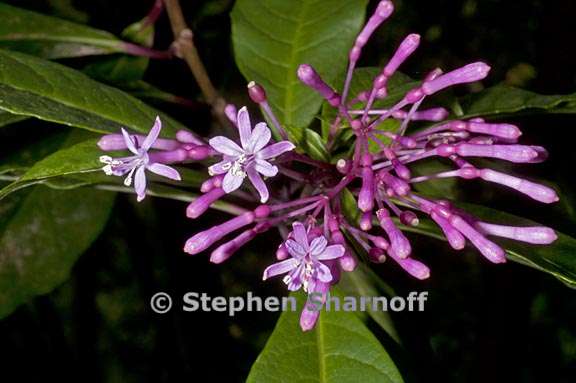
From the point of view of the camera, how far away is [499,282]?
216 cm

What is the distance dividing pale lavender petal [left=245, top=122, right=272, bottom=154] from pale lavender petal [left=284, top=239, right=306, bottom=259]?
151 mm

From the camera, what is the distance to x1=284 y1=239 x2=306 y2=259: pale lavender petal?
112 centimetres

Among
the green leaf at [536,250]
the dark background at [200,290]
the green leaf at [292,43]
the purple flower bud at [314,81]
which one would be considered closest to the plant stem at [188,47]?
the green leaf at [292,43]

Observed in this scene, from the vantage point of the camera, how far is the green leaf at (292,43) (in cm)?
165

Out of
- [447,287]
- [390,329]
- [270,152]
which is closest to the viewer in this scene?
[270,152]

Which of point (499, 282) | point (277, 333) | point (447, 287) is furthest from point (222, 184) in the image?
point (447, 287)

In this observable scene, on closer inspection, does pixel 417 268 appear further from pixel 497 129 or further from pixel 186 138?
pixel 186 138

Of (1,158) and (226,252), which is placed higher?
(1,158)

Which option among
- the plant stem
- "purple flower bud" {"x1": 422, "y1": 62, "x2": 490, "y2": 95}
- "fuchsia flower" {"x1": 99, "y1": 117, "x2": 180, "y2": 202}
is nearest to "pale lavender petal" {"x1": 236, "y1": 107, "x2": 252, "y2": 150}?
"fuchsia flower" {"x1": 99, "y1": 117, "x2": 180, "y2": 202}

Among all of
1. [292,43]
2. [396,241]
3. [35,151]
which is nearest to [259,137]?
[396,241]

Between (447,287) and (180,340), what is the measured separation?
88cm

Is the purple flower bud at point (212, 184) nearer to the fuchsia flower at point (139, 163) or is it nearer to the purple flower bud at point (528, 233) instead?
the fuchsia flower at point (139, 163)

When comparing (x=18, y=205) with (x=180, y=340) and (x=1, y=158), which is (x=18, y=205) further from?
(x=180, y=340)

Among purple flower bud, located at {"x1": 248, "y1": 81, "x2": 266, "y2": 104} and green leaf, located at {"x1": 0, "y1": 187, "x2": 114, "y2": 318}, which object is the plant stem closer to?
green leaf, located at {"x1": 0, "y1": 187, "x2": 114, "y2": 318}
